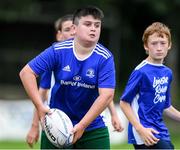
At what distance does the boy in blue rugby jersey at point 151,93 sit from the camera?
26.9 ft

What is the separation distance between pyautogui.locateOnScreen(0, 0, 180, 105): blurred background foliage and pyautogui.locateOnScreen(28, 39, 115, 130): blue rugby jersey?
73.1 ft

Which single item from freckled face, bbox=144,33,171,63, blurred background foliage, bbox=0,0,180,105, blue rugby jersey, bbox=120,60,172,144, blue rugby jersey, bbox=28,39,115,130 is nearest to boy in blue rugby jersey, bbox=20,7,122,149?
blue rugby jersey, bbox=28,39,115,130

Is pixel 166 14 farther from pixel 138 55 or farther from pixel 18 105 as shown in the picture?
pixel 18 105

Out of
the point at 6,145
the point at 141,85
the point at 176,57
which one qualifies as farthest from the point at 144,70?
the point at 176,57

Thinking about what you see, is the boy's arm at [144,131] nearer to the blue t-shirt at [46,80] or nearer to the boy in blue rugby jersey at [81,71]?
the boy in blue rugby jersey at [81,71]

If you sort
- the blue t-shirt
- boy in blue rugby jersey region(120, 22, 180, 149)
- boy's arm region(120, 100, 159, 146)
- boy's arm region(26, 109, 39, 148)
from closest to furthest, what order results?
boy's arm region(120, 100, 159, 146), boy in blue rugby jersey region(120, 22, 180, 149), boy's arm region(26, 109, 39, 148), the blue t-shirt

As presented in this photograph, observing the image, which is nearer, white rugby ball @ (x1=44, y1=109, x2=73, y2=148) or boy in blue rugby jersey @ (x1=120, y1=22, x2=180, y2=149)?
white rugby ball @ (x1=44, y1=109, x2=73, y2=148)

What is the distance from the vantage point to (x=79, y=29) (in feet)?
27.2

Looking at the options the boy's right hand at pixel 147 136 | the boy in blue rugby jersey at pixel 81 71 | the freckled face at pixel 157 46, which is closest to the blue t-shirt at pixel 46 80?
the boy in blue rugby jersey at pixel 81 71

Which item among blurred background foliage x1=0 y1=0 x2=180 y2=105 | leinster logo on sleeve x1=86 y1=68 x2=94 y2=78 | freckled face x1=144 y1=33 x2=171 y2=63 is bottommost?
blurred background foliage x1=0 y1=0 x2=180 y2=105

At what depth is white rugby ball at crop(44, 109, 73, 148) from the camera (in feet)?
26.5

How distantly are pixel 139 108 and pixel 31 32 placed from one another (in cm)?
2810

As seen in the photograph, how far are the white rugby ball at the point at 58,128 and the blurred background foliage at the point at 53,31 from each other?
22.5 m

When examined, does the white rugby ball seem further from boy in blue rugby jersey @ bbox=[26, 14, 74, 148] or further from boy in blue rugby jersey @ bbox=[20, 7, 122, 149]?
boy in blue rugby jersey @ bbox=[26, 14, 74, 148]
